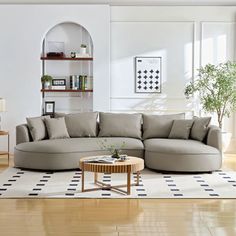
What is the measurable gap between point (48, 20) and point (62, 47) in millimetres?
541

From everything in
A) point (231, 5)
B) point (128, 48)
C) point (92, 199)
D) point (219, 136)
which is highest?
point (231, 5)

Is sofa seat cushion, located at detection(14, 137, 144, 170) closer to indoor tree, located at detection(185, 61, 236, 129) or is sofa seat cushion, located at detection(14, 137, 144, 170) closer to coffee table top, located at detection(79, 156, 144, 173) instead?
coffee table top, located at detection(79, 156, 144, 173)

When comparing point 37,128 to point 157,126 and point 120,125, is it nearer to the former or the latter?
point 120,125

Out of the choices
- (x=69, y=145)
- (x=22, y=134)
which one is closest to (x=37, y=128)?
(x=22, y=134)

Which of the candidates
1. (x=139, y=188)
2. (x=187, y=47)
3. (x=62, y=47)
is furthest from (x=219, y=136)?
(x=62, y=47)

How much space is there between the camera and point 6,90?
9273 mm

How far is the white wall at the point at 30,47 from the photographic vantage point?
9.20 m

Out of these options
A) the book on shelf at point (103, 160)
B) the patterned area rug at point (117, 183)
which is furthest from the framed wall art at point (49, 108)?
the book on shelf at point (103, 160)

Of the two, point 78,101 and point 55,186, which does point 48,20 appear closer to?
point 78,101

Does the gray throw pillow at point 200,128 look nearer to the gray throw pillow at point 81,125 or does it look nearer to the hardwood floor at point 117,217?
the gray throw pillow at point 81,125

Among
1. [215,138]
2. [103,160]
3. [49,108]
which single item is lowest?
[103,160]

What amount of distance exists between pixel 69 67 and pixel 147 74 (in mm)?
1371

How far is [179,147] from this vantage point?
24.4 ft

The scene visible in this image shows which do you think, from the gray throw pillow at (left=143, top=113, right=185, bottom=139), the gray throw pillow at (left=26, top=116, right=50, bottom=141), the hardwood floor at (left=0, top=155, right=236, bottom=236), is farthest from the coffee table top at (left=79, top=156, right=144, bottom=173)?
the gray throw pillow at (left=143, top=113, right=185, bottom=139)
